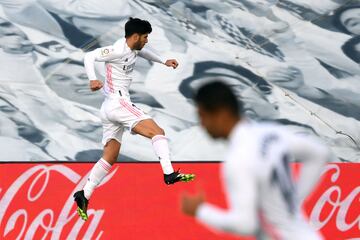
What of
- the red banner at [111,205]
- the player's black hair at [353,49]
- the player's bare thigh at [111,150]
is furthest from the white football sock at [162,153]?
the player's black hair at [353,49]

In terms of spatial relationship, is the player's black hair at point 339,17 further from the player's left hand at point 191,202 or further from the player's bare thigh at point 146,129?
the player's left hand at point 191,202

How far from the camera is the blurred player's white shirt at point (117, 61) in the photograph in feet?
22.9

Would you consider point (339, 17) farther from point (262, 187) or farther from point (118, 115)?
point (262, 187)

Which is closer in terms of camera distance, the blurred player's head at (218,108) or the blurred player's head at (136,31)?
the blurred player's head at (218,108)

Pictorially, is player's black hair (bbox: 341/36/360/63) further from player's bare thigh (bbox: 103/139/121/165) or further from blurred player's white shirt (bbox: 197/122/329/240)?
blurred player's white shirt (bbox: 197/122/329/240)

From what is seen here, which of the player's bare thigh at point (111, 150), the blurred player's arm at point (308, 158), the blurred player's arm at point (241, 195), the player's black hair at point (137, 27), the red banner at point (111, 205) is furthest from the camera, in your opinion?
the red banner at point (111, 205)

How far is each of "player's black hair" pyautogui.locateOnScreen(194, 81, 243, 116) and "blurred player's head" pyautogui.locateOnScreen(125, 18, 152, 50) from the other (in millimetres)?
3567

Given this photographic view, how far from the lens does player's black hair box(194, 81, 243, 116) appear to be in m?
3.34

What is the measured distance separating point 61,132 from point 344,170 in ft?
8.17

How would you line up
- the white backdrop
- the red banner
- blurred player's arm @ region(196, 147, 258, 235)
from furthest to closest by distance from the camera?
the white backdrop → the red banner → blurred player's arm @ region(196, 147, 258, 235)

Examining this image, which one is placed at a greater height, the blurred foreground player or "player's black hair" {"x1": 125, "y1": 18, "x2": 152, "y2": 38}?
"player's black hair" {"x1": 125, "y1": 18, "x2": 152, "y2": 38}

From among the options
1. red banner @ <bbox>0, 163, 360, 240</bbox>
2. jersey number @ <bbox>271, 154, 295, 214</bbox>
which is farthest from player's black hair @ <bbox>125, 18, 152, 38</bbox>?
jersey number @ <bbox>271, 154, 295, 214</bbox>

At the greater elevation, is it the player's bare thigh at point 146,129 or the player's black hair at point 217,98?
the player's bare thigh at point 146,129

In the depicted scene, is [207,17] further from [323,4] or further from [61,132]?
[61,132]
